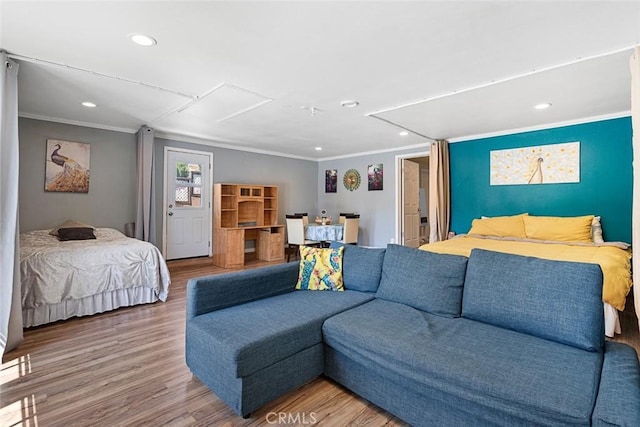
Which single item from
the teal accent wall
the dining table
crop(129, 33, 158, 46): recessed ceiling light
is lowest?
the dining table

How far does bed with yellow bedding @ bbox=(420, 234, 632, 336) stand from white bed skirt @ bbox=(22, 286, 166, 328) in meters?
3.49

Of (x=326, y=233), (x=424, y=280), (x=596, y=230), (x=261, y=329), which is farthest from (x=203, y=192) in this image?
(x=596, y=230)

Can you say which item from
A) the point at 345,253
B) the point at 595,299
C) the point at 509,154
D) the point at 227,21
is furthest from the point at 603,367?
the point at 509,154

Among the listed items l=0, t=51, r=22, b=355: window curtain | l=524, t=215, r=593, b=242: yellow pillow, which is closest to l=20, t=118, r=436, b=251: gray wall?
l=0, t=51, r=22, b=355: window curtain

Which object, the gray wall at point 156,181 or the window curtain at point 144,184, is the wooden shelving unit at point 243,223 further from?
the window curtain at point 144,184

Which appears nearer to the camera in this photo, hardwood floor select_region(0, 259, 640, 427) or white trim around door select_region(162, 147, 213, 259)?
hardwood floor select_region(0, 259, 640, 427)

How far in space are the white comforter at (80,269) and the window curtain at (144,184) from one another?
80 cm

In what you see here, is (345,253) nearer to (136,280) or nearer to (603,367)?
(603,367)

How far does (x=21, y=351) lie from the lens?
94.4 inches

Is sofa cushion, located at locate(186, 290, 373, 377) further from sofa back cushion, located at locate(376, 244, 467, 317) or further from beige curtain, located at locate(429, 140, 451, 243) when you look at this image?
beige curtain, located at locate(429, 140, 451, 243)

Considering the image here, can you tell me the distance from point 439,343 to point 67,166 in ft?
17.3

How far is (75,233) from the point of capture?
12.8ft

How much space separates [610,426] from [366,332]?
101 centimetres

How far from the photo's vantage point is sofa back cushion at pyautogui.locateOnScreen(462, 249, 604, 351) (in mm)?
1510
